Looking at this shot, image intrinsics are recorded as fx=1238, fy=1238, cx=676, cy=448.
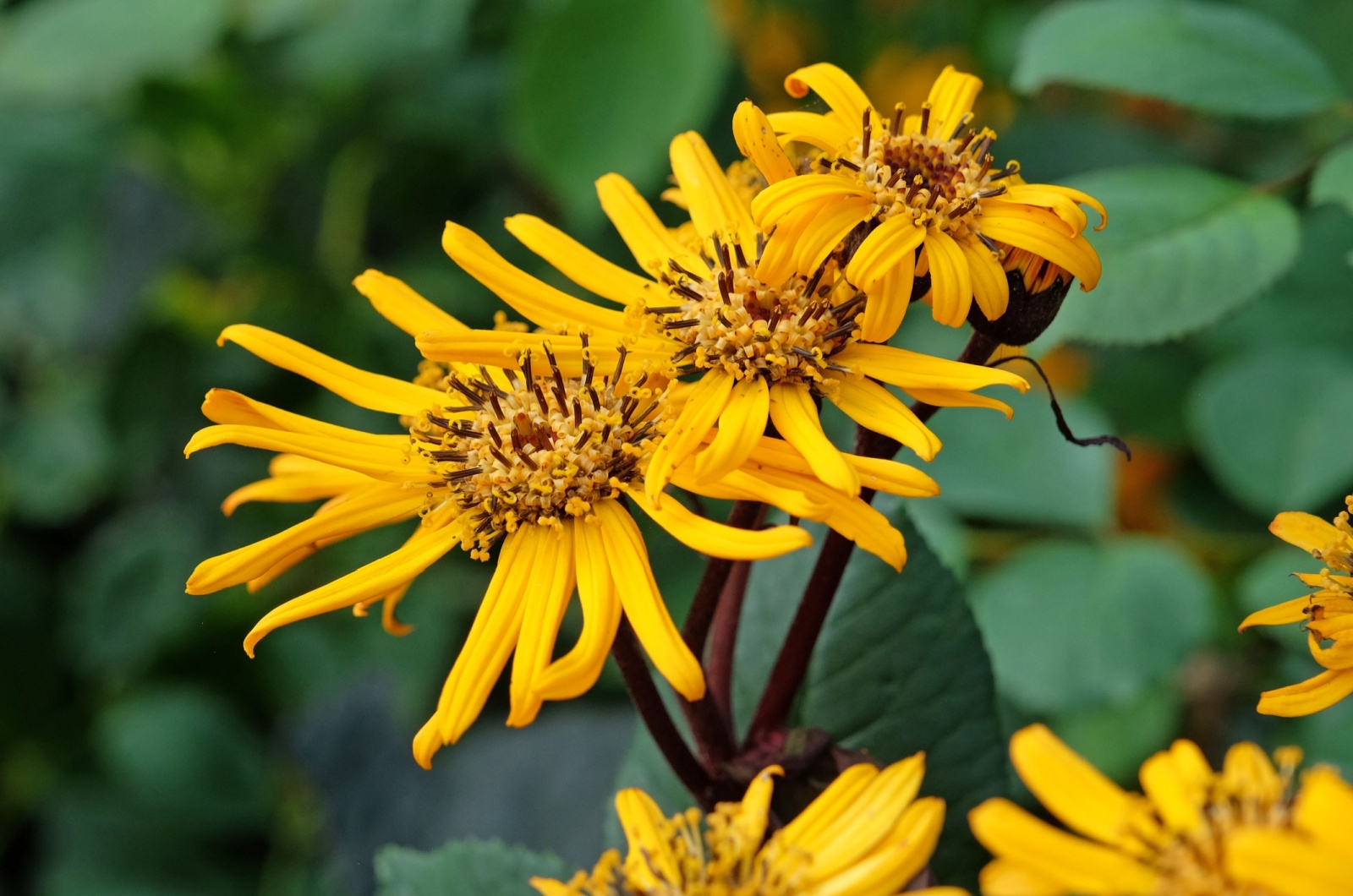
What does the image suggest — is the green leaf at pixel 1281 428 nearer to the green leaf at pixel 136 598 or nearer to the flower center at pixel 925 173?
the flower center at pixel 925 173

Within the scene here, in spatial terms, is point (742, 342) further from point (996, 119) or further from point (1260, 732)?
point (996, 119)

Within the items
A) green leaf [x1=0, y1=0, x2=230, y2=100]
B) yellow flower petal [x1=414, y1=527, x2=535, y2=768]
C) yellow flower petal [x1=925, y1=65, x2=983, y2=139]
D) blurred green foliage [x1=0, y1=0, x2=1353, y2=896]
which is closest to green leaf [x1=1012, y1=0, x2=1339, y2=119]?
blurred green foliage [x1=0, y1=0, x2=1353, y2=896]

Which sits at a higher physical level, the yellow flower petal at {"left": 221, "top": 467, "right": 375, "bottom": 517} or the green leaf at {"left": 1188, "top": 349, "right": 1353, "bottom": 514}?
the yellow flower petal at {"left": 221, "top": 467, "right": 375, "bottom": 517}

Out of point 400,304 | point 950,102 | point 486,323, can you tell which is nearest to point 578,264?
point 400,304

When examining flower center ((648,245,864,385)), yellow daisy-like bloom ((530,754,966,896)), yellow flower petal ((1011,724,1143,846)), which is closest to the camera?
yellow flower petal ((1011,724,1143,846))

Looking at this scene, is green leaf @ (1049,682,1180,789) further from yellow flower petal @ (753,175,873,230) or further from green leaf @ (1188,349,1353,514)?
yellow flower petal @ (753,175,873,230)

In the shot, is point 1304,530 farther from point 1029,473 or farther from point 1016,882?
point 1029,473

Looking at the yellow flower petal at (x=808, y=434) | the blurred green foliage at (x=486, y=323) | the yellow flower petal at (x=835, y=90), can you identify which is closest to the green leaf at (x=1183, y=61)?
the blurred green foliage at (x=486, y=323)
